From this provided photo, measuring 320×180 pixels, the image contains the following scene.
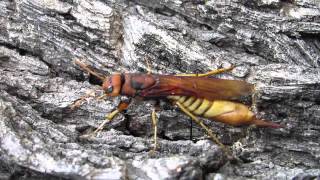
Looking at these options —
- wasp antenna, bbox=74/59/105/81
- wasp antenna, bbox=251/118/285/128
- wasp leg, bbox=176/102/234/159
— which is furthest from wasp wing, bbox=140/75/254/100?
wasp antenna, bbox=74/59/105/81

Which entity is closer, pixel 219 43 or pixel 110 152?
pixel 110 152

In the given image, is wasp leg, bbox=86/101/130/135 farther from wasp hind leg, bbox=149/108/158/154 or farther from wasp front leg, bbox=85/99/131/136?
wasp hind leg, bbox=149/108/158/154

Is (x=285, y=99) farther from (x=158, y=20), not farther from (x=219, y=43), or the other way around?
(x=158, y=20)

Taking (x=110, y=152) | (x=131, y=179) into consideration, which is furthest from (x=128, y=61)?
(x=131, y=179)

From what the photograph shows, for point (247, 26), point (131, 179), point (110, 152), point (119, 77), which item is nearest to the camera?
point (131, 179)

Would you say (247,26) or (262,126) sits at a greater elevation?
(247,26)

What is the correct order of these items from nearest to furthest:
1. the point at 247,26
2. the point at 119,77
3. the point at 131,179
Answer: the point at 131,179, the point at 119,77, the point at 247,26
